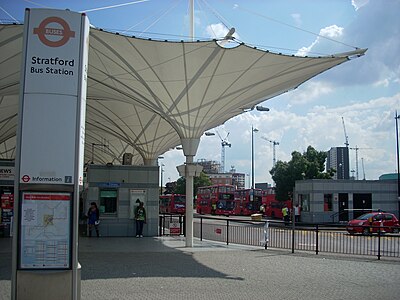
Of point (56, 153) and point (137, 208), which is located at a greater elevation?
point (56, 153)

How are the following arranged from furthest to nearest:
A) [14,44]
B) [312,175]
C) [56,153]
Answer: [312,175] → [14,44] → [56,153]

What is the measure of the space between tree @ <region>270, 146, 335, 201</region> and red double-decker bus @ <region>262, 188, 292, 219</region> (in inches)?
70.1

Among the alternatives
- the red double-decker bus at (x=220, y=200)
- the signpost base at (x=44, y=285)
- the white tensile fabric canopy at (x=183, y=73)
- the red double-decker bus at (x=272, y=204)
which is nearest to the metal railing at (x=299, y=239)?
the white tensile fabric canopy at (x=183, y=73)

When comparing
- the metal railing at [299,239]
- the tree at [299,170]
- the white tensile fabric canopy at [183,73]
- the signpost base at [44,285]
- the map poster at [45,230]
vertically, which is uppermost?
the white tensile fabric canopy at [183,73]

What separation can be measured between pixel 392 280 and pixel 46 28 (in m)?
9.25

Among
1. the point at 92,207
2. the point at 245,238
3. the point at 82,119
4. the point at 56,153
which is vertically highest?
the point at 82,119

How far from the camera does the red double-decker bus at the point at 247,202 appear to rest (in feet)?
176

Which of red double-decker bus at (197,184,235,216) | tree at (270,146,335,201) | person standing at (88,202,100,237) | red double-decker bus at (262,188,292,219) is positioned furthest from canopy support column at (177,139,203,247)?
tree at (270,146,335,201)

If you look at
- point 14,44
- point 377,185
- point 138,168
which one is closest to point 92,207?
point 138,168

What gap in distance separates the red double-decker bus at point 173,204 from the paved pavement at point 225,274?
123ft

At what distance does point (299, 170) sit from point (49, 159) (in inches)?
2027

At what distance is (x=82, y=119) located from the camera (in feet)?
25.4

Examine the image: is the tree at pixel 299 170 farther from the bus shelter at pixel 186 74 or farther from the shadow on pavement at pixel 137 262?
the shadow on pavement at pixel 137 262

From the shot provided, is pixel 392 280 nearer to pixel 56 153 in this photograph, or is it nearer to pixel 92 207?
pixel 56 153
